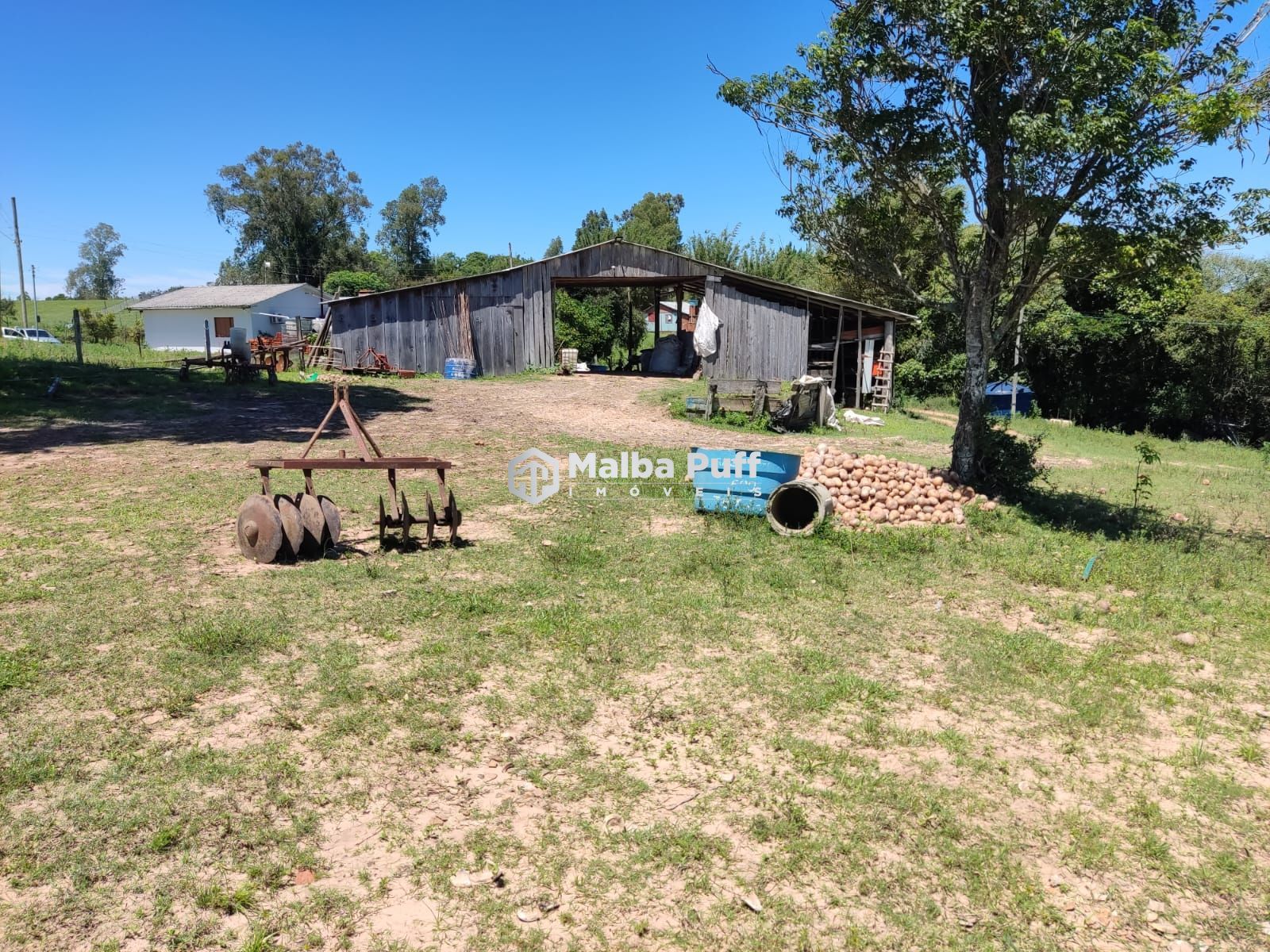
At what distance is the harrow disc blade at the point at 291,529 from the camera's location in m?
6.69

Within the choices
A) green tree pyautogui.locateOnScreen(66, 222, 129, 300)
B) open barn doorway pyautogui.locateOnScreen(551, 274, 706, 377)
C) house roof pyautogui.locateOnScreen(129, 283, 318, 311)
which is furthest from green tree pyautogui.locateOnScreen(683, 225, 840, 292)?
green tree pyautogui.locateOnScreen(66, 222, 129, 300)

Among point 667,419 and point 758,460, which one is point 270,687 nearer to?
point 758,460

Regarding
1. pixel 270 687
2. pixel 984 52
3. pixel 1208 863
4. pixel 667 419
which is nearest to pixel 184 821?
pixel 270 687

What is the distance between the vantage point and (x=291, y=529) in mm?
6695

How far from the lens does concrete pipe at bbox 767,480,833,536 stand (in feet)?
26.8

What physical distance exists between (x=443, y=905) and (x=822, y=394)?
51.2ft

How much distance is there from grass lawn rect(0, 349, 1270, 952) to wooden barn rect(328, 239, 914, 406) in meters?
15.4

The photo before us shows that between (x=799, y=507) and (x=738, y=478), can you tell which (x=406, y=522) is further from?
(x=799, y=507)

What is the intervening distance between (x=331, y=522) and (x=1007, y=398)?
21.4 m

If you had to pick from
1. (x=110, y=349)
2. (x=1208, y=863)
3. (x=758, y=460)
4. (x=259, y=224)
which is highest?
(x=259, y=224)

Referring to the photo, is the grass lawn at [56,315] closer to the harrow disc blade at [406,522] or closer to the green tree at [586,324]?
the green tree at [586,324]

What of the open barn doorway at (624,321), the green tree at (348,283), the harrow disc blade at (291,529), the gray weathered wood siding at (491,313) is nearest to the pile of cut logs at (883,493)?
the harrow disc blade at (291,529)

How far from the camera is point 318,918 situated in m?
2.91

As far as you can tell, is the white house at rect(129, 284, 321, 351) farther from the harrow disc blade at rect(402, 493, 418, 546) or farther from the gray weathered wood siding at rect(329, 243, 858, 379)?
the harrow disc blade at rect(402, 493, 418, 546)
